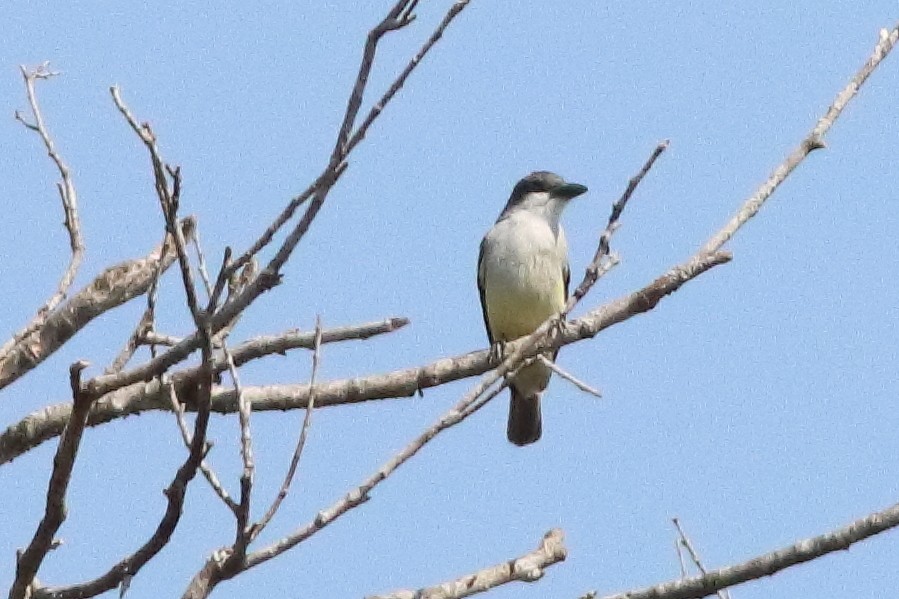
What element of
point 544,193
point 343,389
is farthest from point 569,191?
point 343,389

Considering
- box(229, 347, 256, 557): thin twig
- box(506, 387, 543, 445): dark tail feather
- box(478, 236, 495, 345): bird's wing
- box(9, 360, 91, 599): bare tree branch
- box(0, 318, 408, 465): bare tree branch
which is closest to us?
box(229, 347, 256, 557): thin twig

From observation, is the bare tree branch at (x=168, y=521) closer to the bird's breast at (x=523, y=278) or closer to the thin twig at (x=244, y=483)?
the thin twig at (x=244, y=483)

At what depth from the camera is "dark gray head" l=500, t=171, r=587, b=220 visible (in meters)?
9.83

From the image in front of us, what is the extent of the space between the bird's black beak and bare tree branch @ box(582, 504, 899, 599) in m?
6.14

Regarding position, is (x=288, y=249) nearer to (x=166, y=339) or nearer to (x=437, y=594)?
(x=437, y=594)

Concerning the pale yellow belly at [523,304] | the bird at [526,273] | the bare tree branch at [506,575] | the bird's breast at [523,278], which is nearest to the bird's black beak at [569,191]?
the bird at [526,273]

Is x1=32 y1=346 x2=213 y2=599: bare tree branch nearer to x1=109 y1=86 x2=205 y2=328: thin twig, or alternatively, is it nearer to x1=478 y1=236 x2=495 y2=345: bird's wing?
x1=109 y1=86 x2=205 y2=328: thin twig

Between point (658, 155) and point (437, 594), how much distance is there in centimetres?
136

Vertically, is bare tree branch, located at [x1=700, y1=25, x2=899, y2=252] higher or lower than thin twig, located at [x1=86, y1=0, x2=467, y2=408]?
higher

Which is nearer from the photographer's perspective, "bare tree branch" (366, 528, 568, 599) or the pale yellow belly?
"bare tree branch" (366, 528, 568, 599)

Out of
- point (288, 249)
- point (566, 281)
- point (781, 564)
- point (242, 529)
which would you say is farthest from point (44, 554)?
point (566, 281)

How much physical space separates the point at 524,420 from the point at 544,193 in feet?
4.91

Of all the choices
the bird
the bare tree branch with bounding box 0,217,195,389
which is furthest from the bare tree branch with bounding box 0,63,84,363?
the bird

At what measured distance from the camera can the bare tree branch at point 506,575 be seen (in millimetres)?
4113
